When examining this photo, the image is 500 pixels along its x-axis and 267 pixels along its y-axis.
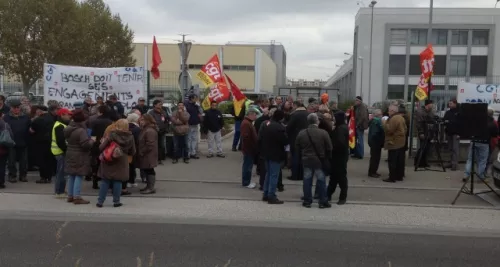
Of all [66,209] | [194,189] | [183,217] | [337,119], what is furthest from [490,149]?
[66,209]

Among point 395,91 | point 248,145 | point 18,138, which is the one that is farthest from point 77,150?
point 395,91

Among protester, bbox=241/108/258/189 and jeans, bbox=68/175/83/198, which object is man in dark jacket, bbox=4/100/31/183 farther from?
protester, bbox=241/108/258/189

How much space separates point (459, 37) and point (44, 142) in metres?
57.9

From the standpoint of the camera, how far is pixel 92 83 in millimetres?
13141

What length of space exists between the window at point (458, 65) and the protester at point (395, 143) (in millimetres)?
52570

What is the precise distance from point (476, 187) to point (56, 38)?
81.9 feet

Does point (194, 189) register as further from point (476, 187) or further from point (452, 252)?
point (476, 187)

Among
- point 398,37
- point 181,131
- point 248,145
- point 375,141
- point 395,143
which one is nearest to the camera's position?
point 248,145

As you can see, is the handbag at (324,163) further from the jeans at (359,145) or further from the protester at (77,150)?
the jeans at (359,145)

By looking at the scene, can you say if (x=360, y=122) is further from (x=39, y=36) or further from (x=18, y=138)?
(x=39, y=36)

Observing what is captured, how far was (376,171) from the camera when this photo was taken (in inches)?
457

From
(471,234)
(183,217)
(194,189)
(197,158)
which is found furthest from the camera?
(197,158)

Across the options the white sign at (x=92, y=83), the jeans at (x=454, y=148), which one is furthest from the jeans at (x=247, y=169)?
the jeans at (x=454, y=148)

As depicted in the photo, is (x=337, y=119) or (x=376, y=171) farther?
(x=376, y=171)
